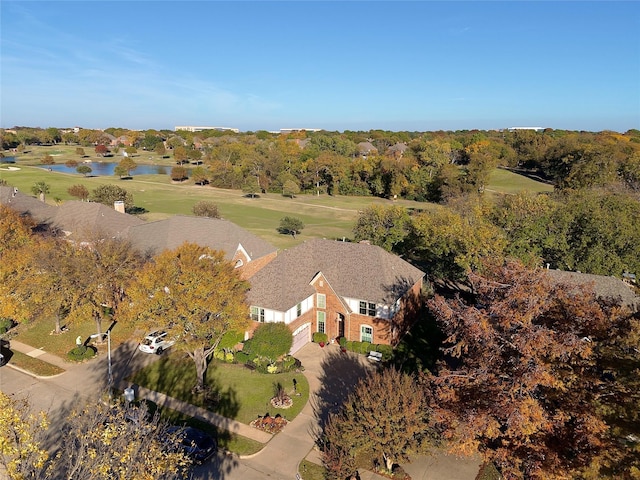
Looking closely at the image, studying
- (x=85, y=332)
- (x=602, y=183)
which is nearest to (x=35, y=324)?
(x=85, y=332)

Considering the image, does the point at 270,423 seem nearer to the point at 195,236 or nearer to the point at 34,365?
the point at 34,365

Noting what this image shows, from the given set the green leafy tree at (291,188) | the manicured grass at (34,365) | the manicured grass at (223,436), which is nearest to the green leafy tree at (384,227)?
the manicured grass at (223,436)

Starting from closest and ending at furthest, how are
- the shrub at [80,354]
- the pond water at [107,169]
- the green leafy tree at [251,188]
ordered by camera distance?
the shrub at [80,354]
the green leafy tree at [251,188]
the pond water at [107,169]

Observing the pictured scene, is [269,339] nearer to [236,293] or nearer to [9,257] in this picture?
[236,293]

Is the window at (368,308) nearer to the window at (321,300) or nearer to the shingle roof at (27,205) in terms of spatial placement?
the window at (321,300)

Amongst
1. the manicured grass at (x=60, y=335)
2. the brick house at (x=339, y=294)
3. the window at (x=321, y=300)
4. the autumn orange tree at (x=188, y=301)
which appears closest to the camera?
the autumn orange tree at (x=188, y=301)

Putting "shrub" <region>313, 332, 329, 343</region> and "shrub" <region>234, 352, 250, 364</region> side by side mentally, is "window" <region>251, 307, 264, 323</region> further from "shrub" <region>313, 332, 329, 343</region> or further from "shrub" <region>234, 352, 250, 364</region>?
"shrub" <region>313, 332, 329, 343</region>

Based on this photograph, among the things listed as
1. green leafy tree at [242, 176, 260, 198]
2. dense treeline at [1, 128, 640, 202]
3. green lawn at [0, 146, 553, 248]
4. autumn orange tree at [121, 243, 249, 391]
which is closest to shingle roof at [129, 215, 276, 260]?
autumn orange tree at [121, 243, 249, 391]
